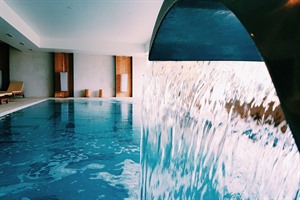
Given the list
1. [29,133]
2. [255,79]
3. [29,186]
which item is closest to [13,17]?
[29,133]

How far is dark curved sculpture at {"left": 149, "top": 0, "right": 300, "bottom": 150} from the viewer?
0.38 metres

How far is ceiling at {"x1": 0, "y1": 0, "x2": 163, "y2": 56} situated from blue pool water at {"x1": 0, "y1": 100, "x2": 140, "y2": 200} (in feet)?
13.5

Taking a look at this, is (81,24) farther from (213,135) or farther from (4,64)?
(213,135)

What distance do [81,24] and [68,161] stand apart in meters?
8.39

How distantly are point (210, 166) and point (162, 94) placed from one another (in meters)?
1.12

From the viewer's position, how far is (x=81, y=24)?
425 inches

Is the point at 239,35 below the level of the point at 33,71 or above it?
below

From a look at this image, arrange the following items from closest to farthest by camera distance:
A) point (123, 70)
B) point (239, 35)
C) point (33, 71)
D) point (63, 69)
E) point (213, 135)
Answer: point (239, 35)
point (213, 135)
point (33, 71)
point (63, 69)
point (123, 70)

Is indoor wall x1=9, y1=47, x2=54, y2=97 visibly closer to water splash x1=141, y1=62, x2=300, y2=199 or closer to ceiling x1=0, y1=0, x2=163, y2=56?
ceiling x1=0, y1=0, x2=163, y2=56

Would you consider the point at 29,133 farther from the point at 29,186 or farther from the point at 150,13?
the point at 150,13

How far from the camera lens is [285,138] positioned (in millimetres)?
1554

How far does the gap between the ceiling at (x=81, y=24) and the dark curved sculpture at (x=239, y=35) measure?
708cm

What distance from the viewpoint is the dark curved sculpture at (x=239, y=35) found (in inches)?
14.9

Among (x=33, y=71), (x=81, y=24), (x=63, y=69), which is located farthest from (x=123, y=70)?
(x=81, y=24)
